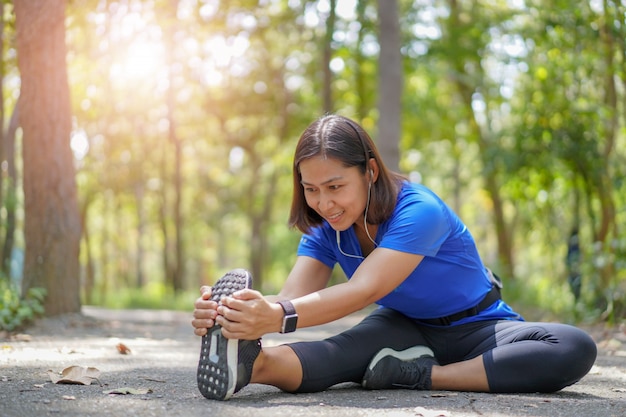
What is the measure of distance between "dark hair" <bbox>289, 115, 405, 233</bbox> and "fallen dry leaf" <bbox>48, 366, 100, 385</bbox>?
1.24 m

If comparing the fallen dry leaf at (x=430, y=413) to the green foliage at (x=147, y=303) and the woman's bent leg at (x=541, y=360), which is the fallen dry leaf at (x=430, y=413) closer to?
the woman's bent leg at (x=541, y=360)

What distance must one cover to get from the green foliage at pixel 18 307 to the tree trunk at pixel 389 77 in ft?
15.7

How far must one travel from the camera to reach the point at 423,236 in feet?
10.00

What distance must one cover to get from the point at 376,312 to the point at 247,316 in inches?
39.9

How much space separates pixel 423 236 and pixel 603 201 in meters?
6.86

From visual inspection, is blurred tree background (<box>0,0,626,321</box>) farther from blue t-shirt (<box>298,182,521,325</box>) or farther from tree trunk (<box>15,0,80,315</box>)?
blue t-shirt (<box>298,182,521,325</box>)

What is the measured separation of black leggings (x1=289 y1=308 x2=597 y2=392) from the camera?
10.2 feet

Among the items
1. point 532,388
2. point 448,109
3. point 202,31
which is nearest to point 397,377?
point 532,388

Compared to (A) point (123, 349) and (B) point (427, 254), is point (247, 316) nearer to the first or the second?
(B) point (427, 254)

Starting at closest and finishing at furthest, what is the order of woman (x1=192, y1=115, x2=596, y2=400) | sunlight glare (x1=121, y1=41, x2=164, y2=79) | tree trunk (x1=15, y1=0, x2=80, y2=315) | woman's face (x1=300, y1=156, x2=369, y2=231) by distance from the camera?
woman (x1=192, y1=115, x2=596, y2=400) → woman's face (x1=300, y1=156, x2=369, y2=231) → tree trunk (x1=15, y1=0, x2=80, y2=315) → sunlight glare (x1=121, y1=41, x2=164, y2=79)

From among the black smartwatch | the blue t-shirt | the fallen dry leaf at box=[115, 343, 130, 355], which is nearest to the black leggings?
the blue t-shirt

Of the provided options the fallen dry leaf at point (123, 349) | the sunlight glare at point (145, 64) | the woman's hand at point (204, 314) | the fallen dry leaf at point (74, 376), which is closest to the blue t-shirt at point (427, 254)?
the woman's hand at point (204, 314)

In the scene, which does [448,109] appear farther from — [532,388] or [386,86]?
[532,388]

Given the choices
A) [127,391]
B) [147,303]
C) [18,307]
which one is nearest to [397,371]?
[127,391]
